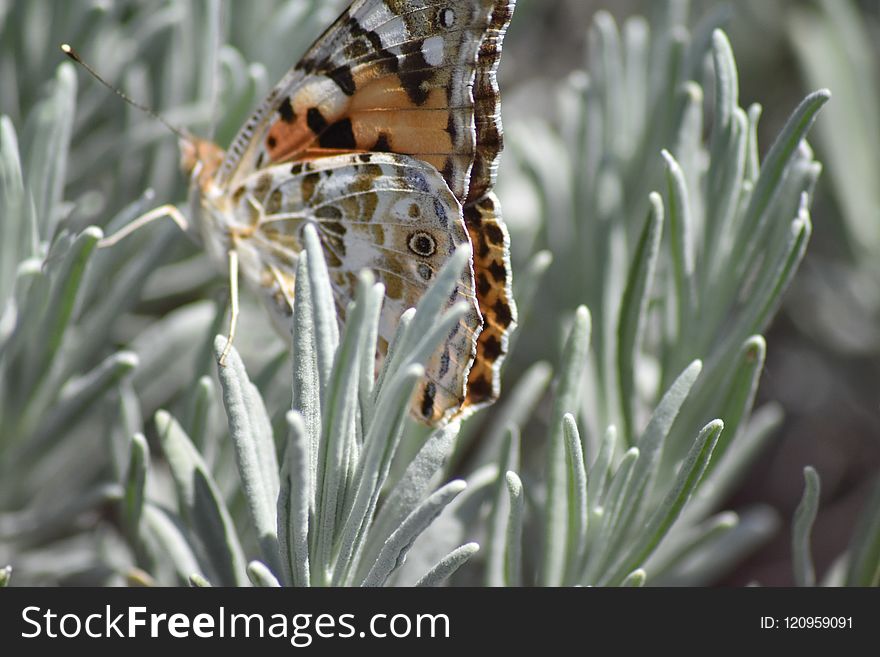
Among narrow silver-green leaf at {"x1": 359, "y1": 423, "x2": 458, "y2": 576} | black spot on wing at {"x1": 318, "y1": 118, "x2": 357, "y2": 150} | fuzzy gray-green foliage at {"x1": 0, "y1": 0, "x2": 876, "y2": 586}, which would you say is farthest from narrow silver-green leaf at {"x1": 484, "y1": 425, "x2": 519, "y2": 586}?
black spot on wing at {"x1": 318, "y1": 118, "x2": 357, "y2": 150}

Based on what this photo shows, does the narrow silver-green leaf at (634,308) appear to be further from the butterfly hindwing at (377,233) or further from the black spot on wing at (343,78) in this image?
the black spot on wing at (343,78)

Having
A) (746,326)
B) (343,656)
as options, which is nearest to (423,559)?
(343,656)

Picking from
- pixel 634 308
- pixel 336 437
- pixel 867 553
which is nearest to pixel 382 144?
pixel 634 308

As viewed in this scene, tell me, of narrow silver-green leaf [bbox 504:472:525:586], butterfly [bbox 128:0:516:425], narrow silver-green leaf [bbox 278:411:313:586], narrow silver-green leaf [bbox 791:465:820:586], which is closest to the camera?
narrow silver-green leaf [bbox 278:411:313:586]

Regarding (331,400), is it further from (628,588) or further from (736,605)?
(736,605)

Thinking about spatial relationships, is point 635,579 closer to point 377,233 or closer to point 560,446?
point 560,446

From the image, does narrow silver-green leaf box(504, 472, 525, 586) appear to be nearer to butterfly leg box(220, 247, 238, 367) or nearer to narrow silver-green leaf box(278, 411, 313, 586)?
narrow silver-green leaf box(278, 411, 313, 586)
